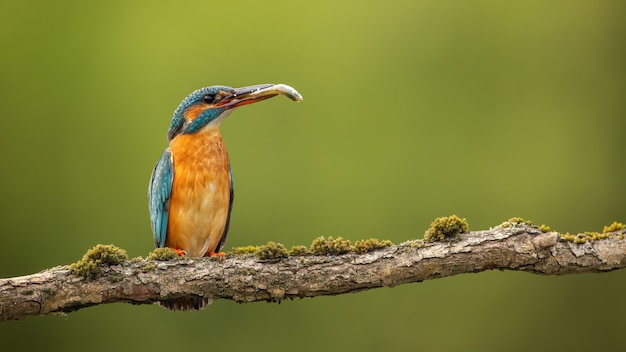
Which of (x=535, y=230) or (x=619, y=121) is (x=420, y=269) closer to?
(x=535, y=230)

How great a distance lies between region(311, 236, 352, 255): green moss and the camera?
165 inches

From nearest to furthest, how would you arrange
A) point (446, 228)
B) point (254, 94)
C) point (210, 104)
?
point (446, 228) < point (254, 94) < point (210, 104)

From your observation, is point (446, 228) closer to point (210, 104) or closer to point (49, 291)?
point (210, 104)

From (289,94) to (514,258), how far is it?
1486 mm

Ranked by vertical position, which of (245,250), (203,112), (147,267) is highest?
(203,112)

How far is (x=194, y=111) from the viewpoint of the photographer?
5102 millimetres

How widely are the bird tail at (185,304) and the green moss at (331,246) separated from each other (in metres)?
0.72

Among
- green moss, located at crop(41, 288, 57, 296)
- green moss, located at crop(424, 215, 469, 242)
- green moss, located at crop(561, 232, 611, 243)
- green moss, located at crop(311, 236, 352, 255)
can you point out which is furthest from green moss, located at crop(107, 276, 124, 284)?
green moss, located at crop(561, 232, 611, 243)

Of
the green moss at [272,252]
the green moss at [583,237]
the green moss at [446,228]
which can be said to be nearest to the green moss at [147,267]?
the green moss at [272,252]

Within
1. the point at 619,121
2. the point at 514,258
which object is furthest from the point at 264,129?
the point at 514,258

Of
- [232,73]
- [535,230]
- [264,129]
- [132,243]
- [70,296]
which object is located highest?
[232,73]

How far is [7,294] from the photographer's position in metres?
3.98

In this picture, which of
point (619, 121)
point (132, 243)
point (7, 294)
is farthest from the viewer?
point (619, 121)

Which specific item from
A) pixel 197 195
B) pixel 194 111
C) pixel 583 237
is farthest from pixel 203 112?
pixel 583 237
